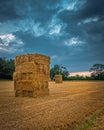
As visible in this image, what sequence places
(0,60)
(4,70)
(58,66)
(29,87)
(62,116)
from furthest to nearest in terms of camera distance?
(58,66) → (0,60) → (4,70) → (29,87) → (62,116)

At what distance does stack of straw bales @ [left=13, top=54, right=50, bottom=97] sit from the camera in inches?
420

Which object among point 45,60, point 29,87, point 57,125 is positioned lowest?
point 57,125

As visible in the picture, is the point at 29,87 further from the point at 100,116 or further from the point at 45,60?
the point at 100,116

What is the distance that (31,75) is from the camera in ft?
35.1

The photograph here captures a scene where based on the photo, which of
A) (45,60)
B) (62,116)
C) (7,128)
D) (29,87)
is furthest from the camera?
(45,60)

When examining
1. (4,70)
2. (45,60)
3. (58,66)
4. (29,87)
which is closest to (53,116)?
(29,87)

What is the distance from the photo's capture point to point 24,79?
432 inches

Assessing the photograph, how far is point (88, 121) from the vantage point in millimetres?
4887

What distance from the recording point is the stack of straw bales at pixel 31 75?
1067cm

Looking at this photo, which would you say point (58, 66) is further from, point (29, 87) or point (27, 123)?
point (27, 123)

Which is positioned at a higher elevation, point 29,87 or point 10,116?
point 29,87

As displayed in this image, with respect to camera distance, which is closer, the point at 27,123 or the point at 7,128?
the point at 7,128

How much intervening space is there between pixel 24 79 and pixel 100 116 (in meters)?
6.28

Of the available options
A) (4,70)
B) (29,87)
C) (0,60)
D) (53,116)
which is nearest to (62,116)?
(53,116)
